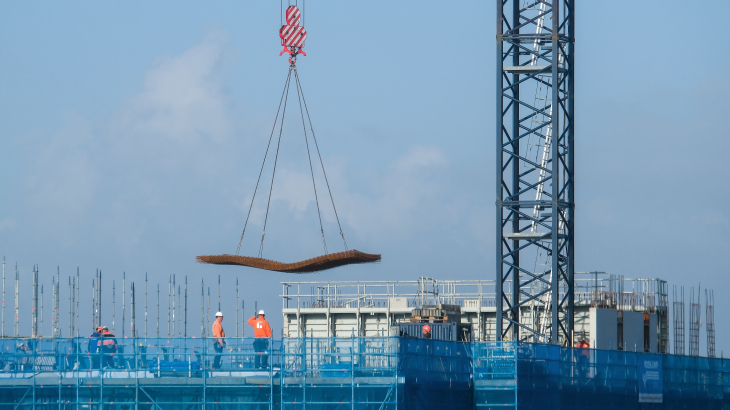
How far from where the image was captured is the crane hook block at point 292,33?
33625 millimetres

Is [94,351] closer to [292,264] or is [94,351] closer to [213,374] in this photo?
[213,374]

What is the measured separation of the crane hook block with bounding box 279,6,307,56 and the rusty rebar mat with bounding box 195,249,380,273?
240 inches

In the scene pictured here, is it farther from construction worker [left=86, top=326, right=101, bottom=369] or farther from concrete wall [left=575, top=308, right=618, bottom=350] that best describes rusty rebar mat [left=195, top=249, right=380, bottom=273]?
concrete wall [left=575, top=308, right=618, bottom=350]

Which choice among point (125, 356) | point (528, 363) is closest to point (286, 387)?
point (125, 356)

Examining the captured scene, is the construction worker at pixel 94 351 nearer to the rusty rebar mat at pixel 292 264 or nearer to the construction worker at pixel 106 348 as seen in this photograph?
the construction worker at pixel 106 348

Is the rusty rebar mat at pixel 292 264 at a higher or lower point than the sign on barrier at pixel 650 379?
higher

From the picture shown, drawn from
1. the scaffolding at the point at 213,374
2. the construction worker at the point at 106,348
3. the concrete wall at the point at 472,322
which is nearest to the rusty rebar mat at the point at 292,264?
the scaffolding at the point at 213,374

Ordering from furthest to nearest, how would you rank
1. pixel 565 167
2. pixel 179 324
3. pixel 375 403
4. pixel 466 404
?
1. pixel 179 324
2. pixel 565 167
3. pixel 466 404
4. pixel 375 403

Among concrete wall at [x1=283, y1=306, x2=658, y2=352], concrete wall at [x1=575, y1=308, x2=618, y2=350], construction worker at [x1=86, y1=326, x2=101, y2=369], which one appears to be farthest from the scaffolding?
concrete wall at [x1=575, y1=308, x2=618, y2=350]

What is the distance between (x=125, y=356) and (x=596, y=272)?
2174 cm

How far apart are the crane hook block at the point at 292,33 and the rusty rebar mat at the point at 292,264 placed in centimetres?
611

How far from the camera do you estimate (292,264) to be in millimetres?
33500

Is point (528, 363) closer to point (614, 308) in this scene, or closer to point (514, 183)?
point (514, 183)

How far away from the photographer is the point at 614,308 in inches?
1741
